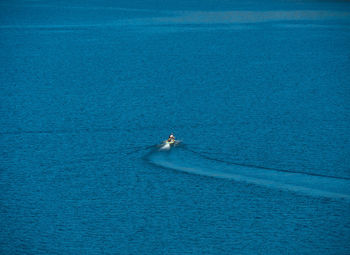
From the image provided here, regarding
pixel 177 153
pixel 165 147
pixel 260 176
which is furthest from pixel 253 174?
pixel 165 147

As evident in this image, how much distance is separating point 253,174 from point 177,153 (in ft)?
17.9

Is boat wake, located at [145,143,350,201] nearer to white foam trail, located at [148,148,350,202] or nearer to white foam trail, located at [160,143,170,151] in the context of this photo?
white foam trail, located at [148,148,350,202]

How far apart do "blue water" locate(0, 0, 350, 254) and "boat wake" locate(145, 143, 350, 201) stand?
114 millimetres

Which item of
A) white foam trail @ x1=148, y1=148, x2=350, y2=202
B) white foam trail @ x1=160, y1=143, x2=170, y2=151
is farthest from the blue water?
white foam trail @ x1=160, y1=143, x2=170, y2=151

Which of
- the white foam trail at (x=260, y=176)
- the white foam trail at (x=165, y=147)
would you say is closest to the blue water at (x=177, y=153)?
the white foam trail at (x=260, y=176)

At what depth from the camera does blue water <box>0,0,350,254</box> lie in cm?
2670

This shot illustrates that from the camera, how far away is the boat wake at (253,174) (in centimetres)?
3044

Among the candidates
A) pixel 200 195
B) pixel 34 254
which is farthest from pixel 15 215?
pixel 200 195

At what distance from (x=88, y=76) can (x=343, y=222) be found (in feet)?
131

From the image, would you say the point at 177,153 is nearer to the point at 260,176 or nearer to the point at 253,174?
the point at 253,174

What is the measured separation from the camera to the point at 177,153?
35.2 metres

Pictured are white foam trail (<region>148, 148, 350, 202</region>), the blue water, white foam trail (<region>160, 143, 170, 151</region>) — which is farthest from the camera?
white foam trail (<region>160, 143, 170, 151</region>)

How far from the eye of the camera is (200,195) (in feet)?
99.1

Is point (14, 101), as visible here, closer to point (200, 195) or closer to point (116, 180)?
point (116, 180)
